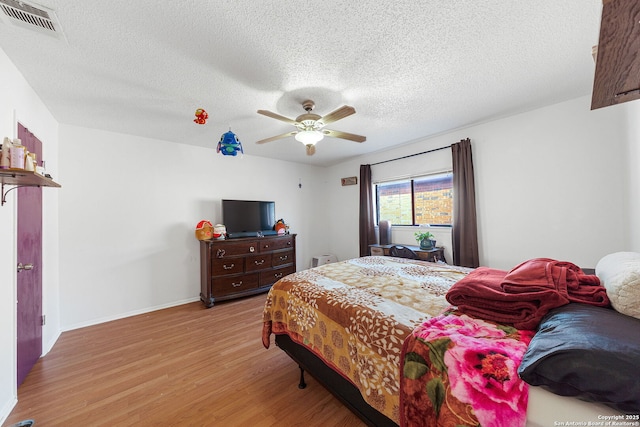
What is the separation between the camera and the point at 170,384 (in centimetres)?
186

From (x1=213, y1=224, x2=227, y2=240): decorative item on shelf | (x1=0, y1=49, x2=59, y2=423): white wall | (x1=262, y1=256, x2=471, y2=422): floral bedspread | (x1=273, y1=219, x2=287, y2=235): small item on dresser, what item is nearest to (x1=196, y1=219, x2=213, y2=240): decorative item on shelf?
(x1=213, y1=224, x2=227, y2=240): decorative item on shelf

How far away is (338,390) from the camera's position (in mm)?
1459

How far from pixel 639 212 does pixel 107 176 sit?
555cm

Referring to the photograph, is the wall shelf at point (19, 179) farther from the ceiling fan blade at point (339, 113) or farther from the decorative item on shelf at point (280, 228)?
the decorative item on shelf at point (280, 228)

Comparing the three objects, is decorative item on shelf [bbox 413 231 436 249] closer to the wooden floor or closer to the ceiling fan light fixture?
the ceiling fan light fixture

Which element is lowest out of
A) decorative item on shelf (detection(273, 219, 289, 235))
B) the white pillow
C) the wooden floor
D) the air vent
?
the wooden floor

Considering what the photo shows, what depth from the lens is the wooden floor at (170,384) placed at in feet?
5.10

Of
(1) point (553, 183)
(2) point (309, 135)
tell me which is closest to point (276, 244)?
(2) point (309, 135)

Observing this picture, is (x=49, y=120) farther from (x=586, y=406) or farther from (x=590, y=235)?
(x=590, y=235)

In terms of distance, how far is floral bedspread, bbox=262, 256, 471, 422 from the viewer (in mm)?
1131

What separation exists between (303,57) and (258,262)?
10.0 feet

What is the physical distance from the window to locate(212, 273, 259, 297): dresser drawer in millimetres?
2566

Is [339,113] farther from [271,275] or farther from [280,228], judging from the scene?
[271,275]

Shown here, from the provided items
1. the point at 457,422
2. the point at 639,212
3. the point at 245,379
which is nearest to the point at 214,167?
the point at 245,379
